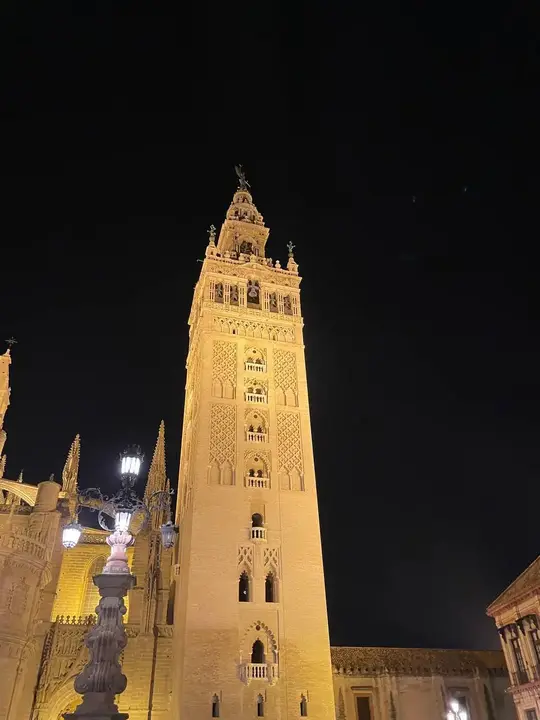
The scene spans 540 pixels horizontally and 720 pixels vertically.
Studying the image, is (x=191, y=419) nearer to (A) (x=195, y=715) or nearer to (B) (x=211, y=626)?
(B) (x=211, y=626)

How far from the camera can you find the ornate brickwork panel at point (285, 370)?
3134 cm

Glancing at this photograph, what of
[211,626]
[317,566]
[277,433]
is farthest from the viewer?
[277,433]

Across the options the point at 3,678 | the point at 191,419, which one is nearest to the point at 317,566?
the point at 191,419

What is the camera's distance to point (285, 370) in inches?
1257

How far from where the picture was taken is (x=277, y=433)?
1156 inches

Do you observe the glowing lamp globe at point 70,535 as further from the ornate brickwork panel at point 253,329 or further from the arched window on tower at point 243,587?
the ornate brickwork panel at point 253,329

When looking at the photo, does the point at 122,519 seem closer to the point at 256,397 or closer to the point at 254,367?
the point at 256,397

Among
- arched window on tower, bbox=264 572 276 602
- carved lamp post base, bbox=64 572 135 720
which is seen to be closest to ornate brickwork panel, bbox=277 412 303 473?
arched window on tower, bbox=264 572 276 602

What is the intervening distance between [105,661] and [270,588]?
14.9 meters

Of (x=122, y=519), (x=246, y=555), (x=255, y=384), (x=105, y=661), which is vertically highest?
(x=255, y=384)

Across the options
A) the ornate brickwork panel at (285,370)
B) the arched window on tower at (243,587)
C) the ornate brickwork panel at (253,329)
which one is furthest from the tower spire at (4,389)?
the arched window on tower at (243,587)

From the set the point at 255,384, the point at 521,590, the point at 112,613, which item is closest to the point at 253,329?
the point at 255,384

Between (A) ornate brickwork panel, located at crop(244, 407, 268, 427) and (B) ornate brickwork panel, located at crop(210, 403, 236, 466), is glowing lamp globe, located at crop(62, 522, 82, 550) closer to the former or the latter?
(B) ornate brickwork panel, located at crop(210, 403, 236, 466)

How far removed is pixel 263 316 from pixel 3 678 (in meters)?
21.6
